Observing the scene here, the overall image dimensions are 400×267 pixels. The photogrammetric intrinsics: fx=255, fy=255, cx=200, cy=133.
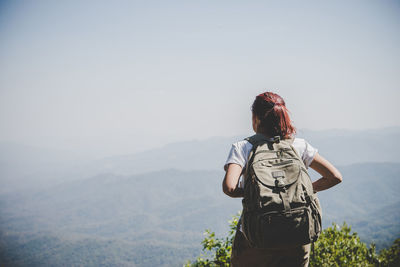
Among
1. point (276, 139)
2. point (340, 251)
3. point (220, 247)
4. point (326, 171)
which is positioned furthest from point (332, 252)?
point (276, 139)

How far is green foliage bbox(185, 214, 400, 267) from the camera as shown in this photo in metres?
5.69

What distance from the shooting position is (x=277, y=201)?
1995mm

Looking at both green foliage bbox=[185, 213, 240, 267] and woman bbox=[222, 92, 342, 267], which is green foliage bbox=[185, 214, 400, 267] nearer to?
green foliage bbox=[185, 213, 240, 267]

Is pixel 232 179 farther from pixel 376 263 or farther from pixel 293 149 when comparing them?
pixel 376 263

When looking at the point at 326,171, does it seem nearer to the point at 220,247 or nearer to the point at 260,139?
the point at 260,139

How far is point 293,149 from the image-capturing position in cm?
228

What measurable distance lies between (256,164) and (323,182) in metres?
0.88

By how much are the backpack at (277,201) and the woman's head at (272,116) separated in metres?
0.11

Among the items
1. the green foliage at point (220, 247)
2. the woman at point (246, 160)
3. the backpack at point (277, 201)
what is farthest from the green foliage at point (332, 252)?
the backpack at point (277, 201)

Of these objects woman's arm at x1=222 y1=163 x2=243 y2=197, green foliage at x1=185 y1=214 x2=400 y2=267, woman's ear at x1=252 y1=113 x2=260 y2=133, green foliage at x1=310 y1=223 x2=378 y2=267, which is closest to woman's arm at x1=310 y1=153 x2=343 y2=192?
woman's ear at x1=252 y1=113 x2=260 y2=133

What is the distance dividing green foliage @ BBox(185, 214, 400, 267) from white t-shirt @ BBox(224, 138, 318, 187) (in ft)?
11.2

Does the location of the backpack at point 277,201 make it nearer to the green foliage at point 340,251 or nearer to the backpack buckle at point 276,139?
the backpack buckle at point 276,139

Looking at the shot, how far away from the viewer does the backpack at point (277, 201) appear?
1.99m

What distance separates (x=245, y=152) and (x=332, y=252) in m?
7.43
